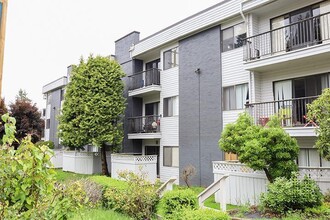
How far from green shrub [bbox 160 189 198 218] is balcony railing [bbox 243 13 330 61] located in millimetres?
8091

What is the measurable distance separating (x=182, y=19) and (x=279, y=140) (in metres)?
10.9

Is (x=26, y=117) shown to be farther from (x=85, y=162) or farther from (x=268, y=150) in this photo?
(x=268, y=150)

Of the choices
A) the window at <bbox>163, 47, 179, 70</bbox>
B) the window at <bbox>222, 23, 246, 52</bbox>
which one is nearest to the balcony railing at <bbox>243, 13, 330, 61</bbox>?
the window at <bbox>222, 23, 246, 52</bbox>

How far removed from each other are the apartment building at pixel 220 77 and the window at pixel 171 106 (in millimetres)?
66

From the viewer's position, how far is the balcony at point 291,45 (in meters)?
11.5

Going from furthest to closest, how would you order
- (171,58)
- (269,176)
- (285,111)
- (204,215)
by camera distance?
1. (171,58)
2. (285,111)
3. (269,176)
4. (204,215)

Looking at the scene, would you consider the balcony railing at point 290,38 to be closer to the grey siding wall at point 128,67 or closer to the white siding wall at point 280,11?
the white siding wall at point 280,11

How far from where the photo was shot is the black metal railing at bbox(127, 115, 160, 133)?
1961 centimetres

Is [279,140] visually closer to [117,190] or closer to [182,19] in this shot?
[117,190]

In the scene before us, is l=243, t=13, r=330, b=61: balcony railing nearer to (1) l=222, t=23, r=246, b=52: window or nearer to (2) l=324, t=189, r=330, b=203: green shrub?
(1) l=222, t=23, r=246, b=52: window

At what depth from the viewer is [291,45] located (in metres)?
13.0

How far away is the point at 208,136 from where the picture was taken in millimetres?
15992

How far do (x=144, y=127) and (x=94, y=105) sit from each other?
3.87 meters

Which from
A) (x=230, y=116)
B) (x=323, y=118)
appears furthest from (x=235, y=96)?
(x=323, y=118)
